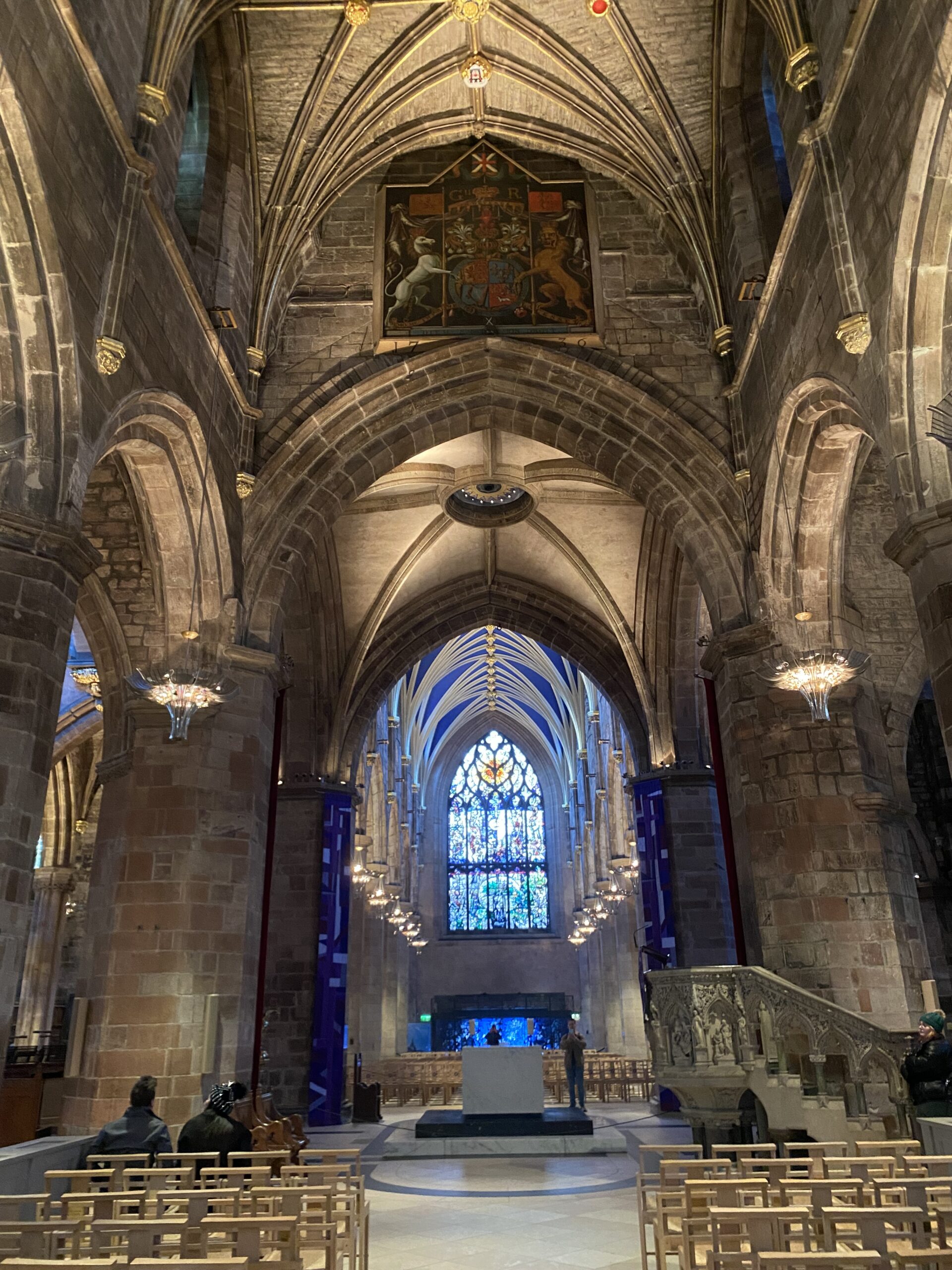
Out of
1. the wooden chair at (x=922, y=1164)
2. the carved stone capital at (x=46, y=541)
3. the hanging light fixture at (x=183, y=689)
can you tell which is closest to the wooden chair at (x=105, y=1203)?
the wooden chair at (x=922, y=1164)

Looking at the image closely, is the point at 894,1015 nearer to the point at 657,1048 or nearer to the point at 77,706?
the point at 657,1048

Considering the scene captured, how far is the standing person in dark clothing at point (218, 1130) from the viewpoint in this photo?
5938 millimetres

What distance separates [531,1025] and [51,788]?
61.4 feet

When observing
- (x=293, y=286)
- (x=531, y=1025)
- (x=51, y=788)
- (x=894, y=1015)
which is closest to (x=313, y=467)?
(x=293, y=286)

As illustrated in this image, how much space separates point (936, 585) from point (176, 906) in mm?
7369

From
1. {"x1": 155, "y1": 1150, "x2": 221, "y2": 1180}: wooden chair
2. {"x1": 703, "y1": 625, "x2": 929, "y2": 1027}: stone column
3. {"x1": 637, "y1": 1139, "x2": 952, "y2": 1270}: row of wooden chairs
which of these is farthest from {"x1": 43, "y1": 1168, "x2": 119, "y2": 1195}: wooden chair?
{"x1": 703, "y1": 625, "x2": 929, "y2": 1027}: stone column

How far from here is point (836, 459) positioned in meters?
9.74

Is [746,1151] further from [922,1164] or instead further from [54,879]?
[54,879]

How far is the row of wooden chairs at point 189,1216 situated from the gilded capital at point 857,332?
247 inches

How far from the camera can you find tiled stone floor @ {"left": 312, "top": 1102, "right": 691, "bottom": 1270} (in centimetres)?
639

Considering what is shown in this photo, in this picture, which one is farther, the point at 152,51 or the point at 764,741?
the point at 764,741

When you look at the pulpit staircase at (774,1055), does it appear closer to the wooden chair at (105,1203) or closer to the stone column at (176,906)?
the stone column at (176,906)

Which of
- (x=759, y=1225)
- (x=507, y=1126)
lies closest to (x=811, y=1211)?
(x=759, y=1225)

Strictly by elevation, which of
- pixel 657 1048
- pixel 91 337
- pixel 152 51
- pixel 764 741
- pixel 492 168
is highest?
→ pixel 492 168
